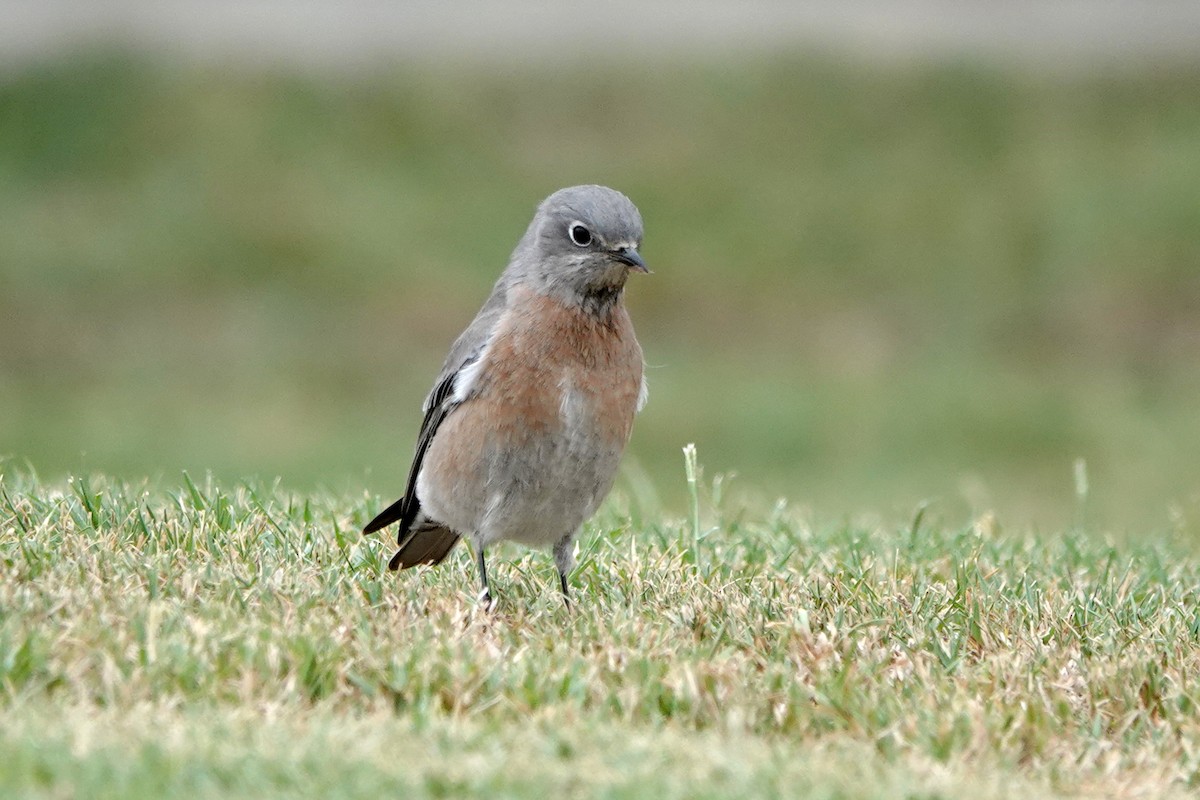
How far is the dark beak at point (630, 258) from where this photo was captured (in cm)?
630

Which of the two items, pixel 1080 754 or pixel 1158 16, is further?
pixel 1158 16

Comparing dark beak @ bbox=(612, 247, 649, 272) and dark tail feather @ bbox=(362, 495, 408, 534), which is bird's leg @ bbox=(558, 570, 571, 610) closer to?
dark tail feather @ bbox=(362, 495, 408, 534)

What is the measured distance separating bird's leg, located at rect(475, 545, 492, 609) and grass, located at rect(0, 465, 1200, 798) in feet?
0.17

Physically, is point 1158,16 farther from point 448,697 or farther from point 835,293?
point 448,697

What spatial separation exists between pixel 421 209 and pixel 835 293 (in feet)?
13.4

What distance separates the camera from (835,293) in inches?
639

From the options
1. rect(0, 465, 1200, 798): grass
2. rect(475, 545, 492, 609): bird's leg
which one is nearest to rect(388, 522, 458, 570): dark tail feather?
rect(0, 465, 1200, 798): grass

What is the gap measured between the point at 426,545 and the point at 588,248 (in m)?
1.32

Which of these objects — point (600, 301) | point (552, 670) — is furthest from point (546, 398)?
point (552, 670)

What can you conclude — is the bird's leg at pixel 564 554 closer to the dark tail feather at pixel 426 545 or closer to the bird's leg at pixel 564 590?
the bird's leg at pixel 564 590

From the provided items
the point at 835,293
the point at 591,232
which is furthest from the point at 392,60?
the point at 591,232

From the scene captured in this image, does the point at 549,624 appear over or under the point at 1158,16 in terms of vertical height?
under

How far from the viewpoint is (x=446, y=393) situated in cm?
671

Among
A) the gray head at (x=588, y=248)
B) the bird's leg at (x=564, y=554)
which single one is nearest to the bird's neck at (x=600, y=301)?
the gray head at (x=588, y=248)
